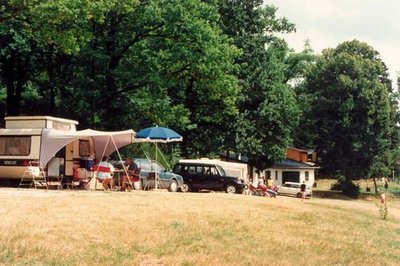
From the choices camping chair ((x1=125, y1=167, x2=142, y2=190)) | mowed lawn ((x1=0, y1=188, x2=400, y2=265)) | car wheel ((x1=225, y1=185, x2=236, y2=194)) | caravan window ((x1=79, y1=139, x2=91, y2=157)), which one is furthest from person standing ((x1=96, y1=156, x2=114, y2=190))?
car wheel ((x1=225, y1=185, x2=236, y2=194))

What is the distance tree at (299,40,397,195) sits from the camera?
195 ft

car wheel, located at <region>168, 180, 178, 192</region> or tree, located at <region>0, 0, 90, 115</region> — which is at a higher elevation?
tree, located at <region>0, 0, 90, 115</region>

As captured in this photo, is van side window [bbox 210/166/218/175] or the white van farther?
van side window [bbox 210/166/218/175]

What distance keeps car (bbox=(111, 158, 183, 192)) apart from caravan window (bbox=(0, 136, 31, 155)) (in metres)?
5.10

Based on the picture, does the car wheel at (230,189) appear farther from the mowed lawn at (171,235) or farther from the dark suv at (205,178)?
the mowed lawn at (171,235)

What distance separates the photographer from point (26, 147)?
23.9 m

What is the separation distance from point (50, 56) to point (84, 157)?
1169 centimetres

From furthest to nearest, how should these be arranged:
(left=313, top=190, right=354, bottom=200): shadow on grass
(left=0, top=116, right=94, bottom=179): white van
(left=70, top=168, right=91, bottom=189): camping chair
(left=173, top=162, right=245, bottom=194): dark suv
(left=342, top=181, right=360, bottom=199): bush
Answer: (left=342, top=181, right=360, bottom=199): bush < (left=313, top=190, right=354, bottom=200): shadow on grass < (left=173, top=162, right=245, bottom=194): dark suv < (left=70, top=168, right=91, bottom=189): camping chair < (left=0, top=116, right=94, bottom=179): white van

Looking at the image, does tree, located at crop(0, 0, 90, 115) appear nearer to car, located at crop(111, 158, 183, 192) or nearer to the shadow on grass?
car, located at crop(111, 158, 183, 192)

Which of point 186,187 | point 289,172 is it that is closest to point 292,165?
point 289,172

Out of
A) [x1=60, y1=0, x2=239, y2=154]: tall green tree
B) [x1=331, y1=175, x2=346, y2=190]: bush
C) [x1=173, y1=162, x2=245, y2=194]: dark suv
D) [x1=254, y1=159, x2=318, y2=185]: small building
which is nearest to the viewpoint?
[x1=173, y1=162, x2=245, y2=194]: dark suv

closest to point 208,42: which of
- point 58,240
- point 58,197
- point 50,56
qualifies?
point 50,56

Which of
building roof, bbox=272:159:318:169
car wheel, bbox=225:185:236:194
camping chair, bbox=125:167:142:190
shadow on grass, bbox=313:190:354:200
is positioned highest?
building roof, bbox=272:159:318:169

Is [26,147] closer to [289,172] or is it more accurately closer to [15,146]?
[15,146]
